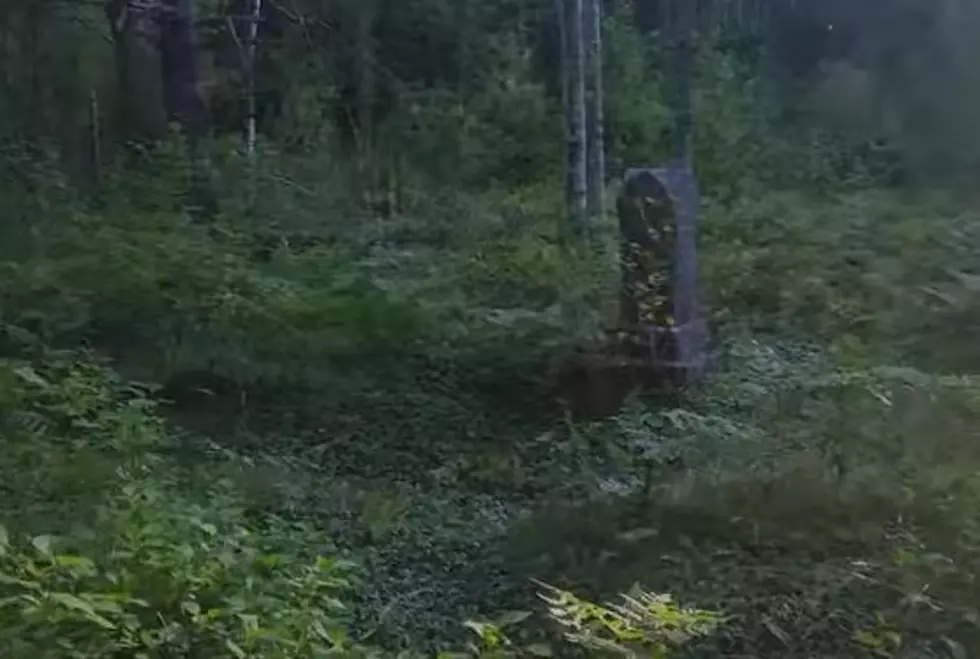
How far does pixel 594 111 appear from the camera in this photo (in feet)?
10.0

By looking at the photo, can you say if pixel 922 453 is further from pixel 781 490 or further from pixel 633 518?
pixel 633 518

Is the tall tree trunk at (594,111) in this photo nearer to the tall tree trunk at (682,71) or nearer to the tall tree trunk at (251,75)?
the tall tree trunk at (682,71)

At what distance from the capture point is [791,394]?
8.86 feet

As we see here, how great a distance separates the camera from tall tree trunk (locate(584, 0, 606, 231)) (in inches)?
118

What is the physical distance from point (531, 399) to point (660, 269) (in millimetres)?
432

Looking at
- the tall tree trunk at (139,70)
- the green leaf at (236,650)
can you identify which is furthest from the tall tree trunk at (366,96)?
the green leaf at (236,650)

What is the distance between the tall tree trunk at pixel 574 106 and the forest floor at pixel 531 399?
7 cm

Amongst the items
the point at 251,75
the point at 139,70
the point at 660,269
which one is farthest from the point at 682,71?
the point at 139,70

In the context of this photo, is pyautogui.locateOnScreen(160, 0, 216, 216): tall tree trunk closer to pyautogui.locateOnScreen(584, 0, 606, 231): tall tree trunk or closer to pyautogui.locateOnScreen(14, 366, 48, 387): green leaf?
pyautogui.locateOnScreen(14, 366, 48, 387): green leaf

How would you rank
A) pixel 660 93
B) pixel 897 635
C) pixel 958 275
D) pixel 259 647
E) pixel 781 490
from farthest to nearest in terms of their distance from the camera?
pixel 660 93 < pixel 958 275 < pixel 781 490 < pixel 897 635 < pixel 259 647

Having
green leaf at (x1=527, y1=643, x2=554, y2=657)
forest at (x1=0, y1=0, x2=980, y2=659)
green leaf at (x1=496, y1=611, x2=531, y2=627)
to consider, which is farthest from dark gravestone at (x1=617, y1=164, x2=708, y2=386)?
green leaf at (x1=527, y1=643, x2=554, y2=657)

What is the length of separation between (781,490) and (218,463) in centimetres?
115

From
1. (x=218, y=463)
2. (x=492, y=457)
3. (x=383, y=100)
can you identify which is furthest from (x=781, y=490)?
(x=383, y=100)

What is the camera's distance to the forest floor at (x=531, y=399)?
227cm
